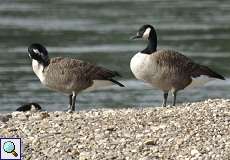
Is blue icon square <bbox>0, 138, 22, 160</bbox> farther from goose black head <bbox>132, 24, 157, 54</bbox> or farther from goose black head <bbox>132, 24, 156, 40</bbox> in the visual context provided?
goose black head <bbox>132, 24, 156, 40</bbox>

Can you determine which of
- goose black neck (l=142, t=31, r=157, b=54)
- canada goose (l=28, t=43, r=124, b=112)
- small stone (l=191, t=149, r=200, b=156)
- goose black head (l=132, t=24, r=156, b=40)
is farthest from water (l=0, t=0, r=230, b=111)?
small stone (l=191, t=149, r=200, b=156)

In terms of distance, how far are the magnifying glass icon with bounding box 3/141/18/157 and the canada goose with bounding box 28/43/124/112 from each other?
364 cm

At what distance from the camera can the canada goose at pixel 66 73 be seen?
578 inches

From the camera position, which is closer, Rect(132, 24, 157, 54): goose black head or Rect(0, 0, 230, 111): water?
Rect(132, 24, 157, 54): goose black head

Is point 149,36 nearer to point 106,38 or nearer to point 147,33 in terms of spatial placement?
point 147,33

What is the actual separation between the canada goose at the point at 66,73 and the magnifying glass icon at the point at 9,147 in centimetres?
364

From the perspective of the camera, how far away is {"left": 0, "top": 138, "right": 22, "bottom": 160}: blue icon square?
10.8 metres

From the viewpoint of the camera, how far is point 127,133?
11992mm

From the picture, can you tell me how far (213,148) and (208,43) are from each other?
22832mm

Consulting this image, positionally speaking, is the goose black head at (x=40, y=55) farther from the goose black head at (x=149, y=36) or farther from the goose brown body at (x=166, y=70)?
the goose black head at (x=149, y=36)

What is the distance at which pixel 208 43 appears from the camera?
33750 millimetres

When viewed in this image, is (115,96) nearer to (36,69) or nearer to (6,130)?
(36,69)

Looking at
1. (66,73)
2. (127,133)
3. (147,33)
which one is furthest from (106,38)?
(127,133)

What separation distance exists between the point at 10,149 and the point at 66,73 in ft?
12.7
